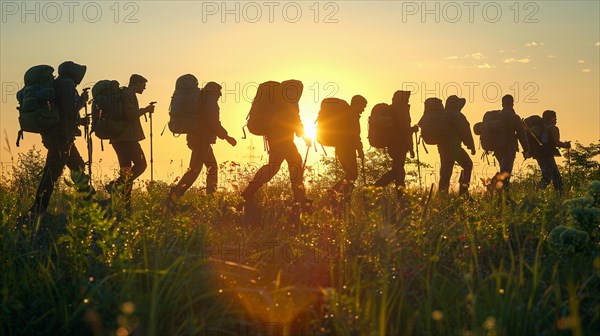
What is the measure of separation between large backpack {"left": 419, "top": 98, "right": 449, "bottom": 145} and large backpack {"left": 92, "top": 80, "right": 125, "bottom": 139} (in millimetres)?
6345

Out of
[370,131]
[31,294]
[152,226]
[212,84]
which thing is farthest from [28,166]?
[31,294]

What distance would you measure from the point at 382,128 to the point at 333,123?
1.13 meters

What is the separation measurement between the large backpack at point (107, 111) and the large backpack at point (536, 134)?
906 cm

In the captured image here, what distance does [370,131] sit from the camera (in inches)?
592

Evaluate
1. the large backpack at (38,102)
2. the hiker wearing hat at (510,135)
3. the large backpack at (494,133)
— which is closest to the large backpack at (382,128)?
the large backpack at (494,133)

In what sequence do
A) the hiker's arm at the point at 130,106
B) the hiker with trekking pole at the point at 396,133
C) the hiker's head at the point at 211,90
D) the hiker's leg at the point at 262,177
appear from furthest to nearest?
the hiker with trekking pole at the point at 396,133
the hiker's head at the point at 211,90
the hiker's arm at the point at 130,106
the hiker's leg at the point at 262,177

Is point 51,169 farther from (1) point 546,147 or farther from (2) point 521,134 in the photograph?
(1) point 546,147

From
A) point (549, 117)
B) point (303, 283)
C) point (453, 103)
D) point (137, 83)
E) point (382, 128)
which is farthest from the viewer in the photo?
point (549, 117)

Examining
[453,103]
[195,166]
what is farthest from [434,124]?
[195,166]

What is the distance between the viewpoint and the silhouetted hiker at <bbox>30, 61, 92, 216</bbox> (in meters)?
11.6

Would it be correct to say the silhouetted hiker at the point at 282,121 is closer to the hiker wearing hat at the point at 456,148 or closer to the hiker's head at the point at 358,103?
the hiker's head at the point at 358,103

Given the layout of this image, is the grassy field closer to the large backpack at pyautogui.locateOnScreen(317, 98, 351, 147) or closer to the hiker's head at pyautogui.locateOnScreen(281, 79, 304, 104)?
the hiker's head at pyautogui.locateOnScreen(281, 79, 304, 104)

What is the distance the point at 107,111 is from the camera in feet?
40.9

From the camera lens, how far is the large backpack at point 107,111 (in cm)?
1241
